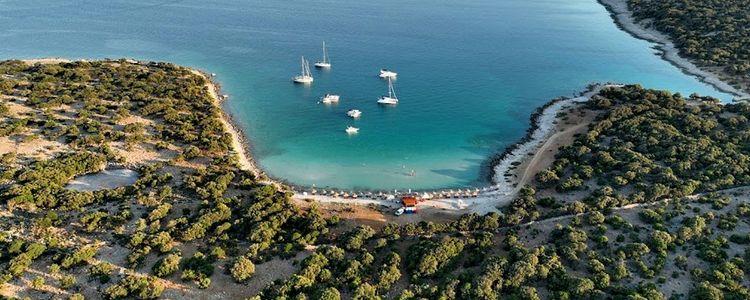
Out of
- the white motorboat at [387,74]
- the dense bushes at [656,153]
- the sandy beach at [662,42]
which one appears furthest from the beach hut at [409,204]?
the sandy beach at [662,42]

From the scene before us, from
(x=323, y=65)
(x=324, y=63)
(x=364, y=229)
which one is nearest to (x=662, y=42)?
(x=324, y=63)

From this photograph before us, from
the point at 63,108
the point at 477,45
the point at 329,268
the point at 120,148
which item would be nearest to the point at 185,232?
the point at 329,268

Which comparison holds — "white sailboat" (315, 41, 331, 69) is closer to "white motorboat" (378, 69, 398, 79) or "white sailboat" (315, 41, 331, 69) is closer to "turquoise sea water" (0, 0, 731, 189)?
"turquoise sea water" (0, 0, 731, 189)

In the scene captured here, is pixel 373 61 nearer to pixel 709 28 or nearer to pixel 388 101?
pixel 388 101

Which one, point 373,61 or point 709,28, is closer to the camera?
point 373,61

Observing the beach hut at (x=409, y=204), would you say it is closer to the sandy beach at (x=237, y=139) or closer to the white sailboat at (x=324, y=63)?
the sandy beach at (x=237, y=139)

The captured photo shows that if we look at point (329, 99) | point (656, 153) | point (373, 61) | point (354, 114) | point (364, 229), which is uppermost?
point (373, 61)

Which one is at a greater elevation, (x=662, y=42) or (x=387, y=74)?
(x=662, y=42)
